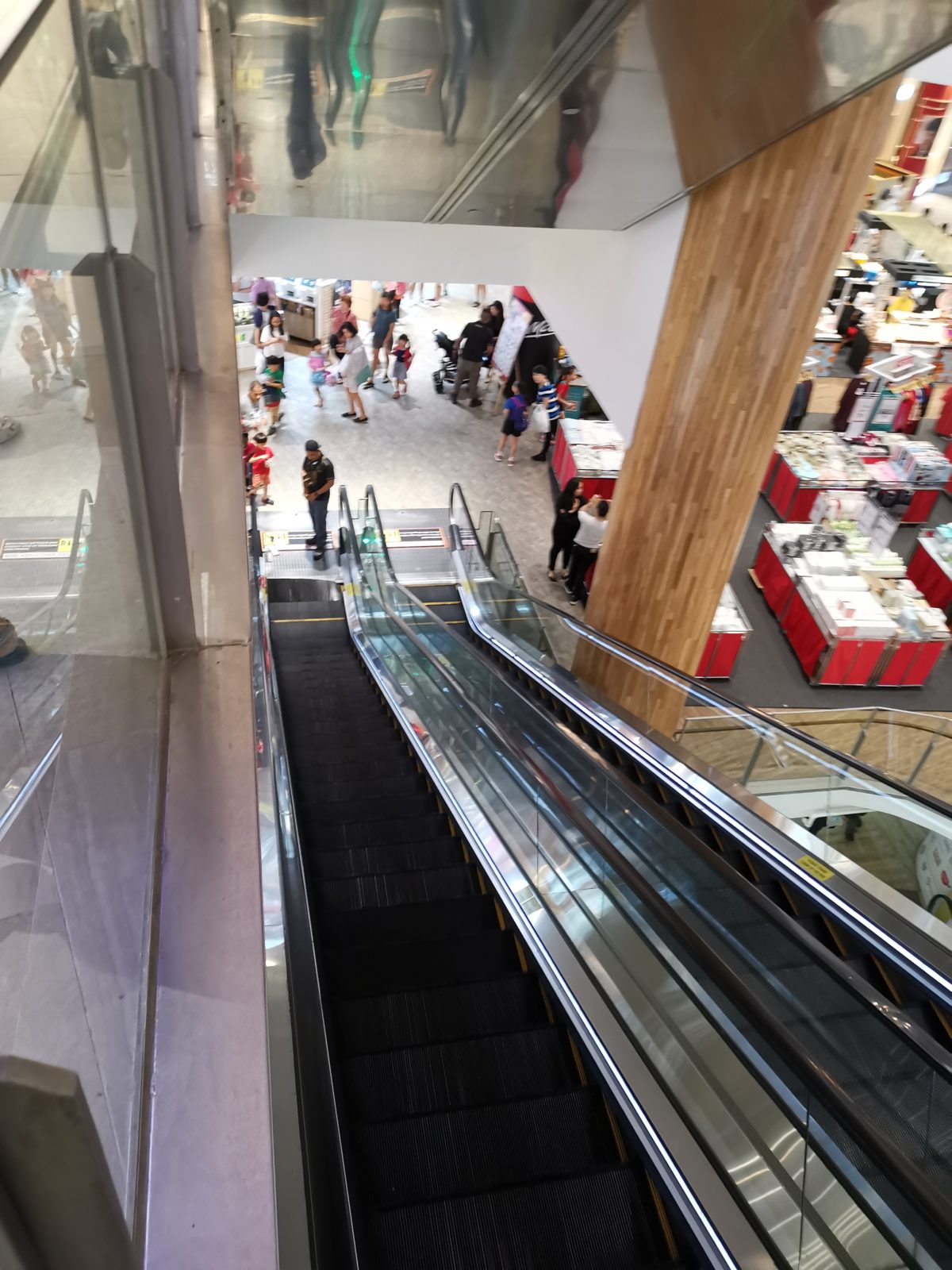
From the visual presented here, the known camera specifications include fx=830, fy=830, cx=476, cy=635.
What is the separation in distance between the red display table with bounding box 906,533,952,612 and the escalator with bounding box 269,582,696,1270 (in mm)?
7986

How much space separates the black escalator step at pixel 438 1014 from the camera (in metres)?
2.92

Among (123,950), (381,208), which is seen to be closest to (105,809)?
(123,950)

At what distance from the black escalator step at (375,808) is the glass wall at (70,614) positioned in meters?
2.81

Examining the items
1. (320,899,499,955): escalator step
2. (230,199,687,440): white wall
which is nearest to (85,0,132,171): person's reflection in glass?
(320,899,499,955): escalator step

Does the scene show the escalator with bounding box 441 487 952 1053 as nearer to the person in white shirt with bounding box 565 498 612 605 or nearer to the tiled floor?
the person in white shirt with bounding box 565 498 612 605

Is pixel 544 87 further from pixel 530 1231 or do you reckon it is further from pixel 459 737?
pixel 530 1231

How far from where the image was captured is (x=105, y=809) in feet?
4.32

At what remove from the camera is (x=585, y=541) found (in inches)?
372

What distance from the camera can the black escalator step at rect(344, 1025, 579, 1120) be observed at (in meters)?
2.68

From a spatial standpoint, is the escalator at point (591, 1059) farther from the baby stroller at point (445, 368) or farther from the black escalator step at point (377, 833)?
the baby stroller at point (445, 368)

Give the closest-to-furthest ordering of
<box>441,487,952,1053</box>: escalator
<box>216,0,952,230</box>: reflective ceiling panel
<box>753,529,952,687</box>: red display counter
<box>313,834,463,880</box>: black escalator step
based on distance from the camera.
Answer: <box>441,487,952,1053</box>: escalator, <box>216,0,952,230</box>: reflective ceiling panel, <box>313,834,463,880</box>: black escalator step, <box>753,529,952,687</box>: red display counter

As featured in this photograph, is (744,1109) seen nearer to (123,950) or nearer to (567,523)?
(123,950)

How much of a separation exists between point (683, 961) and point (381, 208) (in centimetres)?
712

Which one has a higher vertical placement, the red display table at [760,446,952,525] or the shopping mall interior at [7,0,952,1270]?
the shopping mall interior at [7,0,952,1270]
